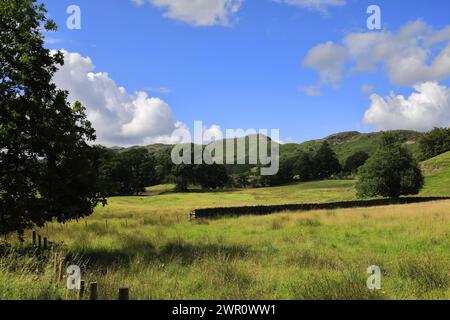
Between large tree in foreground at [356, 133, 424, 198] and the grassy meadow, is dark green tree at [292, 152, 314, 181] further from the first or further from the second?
the grassy meadow

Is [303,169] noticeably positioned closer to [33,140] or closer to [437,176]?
[437,176]

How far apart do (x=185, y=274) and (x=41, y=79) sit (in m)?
9.92

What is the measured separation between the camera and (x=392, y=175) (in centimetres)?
5797

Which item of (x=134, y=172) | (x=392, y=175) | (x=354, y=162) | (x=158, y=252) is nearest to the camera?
(x=158, y=252)

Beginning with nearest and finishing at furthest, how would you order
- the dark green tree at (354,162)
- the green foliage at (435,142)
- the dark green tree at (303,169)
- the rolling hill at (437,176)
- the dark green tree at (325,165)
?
the rolling hill at (437,176), the green foliage at (435,142), the dark green tree at (303,169), the dark green tree at (325,165), the dark green tree at (354,162)

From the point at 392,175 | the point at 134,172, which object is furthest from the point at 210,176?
the point at 392,175

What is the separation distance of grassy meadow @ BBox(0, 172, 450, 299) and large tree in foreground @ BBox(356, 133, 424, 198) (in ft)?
98.3

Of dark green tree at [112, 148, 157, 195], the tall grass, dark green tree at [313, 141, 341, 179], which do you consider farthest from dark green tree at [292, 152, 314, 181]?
the tall grass

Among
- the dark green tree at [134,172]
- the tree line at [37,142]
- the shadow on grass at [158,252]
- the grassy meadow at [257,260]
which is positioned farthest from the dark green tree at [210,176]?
the tree line at [37,142]

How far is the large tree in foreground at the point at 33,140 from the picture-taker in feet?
50.6

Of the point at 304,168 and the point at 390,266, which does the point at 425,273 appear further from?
the point at 304,168

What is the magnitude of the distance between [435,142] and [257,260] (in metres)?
138

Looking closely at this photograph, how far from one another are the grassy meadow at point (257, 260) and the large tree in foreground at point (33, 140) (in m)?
1.77

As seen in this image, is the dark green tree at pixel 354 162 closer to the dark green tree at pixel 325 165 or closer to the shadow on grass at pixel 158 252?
the dark green tree at pixel 325 165
